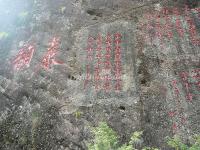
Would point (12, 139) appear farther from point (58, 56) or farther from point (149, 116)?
point (149, 116)

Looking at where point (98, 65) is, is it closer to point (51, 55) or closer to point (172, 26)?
point (51, 55)

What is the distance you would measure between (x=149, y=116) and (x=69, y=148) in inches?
60.1

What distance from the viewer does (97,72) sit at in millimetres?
7160

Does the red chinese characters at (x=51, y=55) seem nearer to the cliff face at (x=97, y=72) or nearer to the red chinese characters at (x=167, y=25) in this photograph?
the cliff face at (x=97, y=72)

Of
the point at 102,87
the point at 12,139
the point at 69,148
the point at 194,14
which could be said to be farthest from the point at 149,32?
the point at 12,139

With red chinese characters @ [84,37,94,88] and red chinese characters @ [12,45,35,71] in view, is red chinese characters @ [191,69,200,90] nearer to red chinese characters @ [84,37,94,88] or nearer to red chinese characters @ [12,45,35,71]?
red chinese characters @ [84,37,94,88]

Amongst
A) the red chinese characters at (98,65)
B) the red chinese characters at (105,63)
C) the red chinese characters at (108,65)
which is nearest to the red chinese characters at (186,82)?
the red chinese characters at (105,63)

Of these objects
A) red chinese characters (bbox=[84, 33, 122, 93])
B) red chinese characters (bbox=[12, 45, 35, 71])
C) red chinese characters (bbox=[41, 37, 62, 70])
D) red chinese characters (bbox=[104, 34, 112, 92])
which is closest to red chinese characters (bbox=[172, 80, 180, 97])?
red chinese characters (bbox=[84, 33, 122, 93])

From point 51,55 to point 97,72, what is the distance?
1.08 metres

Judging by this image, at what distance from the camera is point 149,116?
6578 millimetres

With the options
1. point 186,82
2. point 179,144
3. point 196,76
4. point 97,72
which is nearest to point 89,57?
point 97,72

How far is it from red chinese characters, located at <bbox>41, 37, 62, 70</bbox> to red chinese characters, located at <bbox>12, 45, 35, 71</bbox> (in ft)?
1.04

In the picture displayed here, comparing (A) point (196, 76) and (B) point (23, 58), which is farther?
(B) point (23, 58)

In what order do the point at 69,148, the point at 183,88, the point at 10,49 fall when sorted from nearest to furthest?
the point at 69,148 → the point at 183,88 → the point at 10,49
